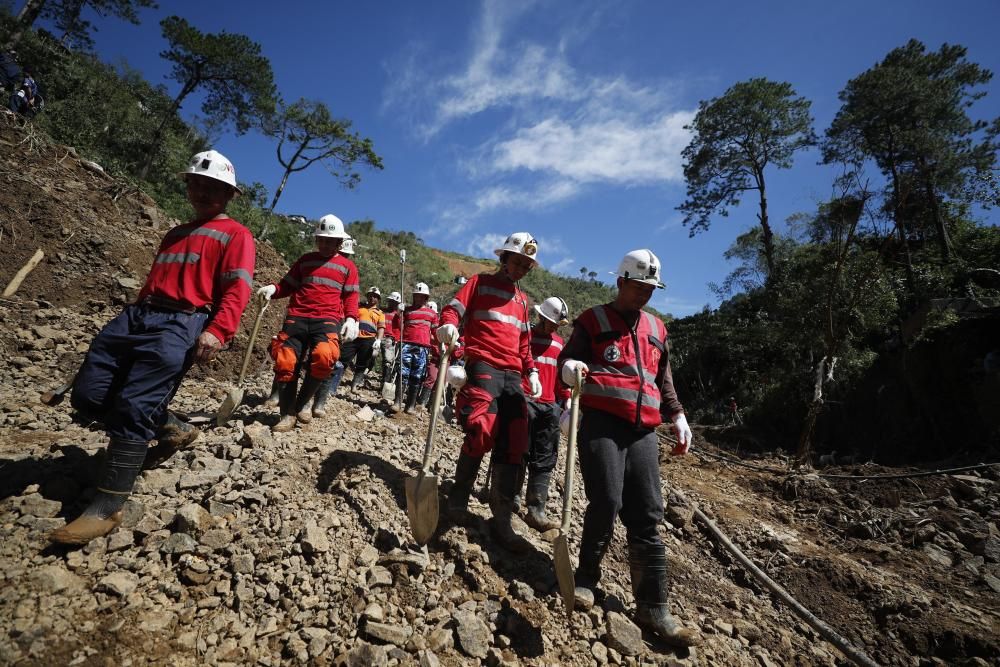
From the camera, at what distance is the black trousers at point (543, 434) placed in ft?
13.4

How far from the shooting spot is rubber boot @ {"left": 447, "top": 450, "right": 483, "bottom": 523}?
10.9 ft

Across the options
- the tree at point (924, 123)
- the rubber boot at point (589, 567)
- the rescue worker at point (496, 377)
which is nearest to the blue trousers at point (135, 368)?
the rescue worker at point (496, 377)

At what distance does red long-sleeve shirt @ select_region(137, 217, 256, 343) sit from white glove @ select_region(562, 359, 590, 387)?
1949mm

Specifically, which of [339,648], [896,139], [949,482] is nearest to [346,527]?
[339,648]

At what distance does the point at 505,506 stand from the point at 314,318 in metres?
2.51

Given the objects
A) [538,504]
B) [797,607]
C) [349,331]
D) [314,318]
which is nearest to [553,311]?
[538,504]

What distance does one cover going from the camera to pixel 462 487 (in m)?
3.39

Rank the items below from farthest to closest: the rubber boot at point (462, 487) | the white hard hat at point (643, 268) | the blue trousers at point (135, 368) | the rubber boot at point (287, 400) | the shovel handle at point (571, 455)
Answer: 1. the rubber boot at point (287, 400)
2. the rubber boot at point (462, 487)
3. the white hard hat at point (643, 268)
4. the shovel handle at point (571, 455)
5. the blue trousers at point (135, 368)

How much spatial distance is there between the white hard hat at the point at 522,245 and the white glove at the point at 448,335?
2.67ft

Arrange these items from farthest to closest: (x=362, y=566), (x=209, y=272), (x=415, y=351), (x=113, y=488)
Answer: (x=415, y=351), (x=209, y=272), (x=362, y=566), (x=113, y=488)

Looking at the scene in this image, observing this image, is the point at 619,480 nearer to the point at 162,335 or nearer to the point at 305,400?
the point at 162,335

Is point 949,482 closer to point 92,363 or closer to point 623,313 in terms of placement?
point 623,313

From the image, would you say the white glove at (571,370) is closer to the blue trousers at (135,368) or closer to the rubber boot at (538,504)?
the rubber boot at (538,504)

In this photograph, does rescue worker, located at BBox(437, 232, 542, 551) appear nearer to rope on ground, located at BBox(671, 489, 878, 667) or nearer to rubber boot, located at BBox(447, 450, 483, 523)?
rubber boot, located at BBox(447, 450, 483, 523)
